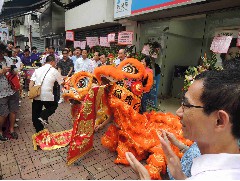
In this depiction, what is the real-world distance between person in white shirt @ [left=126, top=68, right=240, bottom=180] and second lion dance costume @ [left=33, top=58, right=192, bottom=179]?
7.70ft

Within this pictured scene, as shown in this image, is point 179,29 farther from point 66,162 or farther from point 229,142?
point 229,142

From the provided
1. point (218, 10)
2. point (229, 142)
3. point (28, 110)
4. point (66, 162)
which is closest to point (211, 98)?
point (229, 142)

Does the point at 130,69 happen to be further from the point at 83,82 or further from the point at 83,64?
the point at 83,64

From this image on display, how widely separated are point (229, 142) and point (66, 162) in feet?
10.4

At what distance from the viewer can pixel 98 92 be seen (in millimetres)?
3432

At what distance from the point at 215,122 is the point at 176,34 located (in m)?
7.17

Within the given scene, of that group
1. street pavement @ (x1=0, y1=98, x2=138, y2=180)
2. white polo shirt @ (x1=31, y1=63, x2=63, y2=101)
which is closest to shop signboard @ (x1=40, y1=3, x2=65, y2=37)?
white polo shirt @ (x1=31, y1=63, x2=63, y2=101)

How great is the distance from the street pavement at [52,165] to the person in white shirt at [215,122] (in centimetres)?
254

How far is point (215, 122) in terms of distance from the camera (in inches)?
37.7

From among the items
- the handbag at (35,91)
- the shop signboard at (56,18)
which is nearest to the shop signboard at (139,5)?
the handbag at (35,91)

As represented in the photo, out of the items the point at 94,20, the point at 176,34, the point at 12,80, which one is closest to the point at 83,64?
the point at 12,80

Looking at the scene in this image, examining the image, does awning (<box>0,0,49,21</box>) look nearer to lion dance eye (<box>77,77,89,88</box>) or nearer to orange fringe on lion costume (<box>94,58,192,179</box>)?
lion dance eye (<box>77,77,89,88</box>)

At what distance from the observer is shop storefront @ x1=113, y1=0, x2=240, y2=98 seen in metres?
5.61

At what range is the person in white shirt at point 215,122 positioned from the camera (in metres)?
0.85
